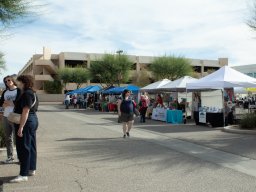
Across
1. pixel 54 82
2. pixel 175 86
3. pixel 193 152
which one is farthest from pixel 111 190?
pixel 54 82

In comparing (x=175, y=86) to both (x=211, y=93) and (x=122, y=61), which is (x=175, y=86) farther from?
(x=122, y=61)

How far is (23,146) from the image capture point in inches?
267

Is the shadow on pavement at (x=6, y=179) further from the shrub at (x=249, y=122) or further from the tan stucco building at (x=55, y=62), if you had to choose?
the tan stucco building at (x=55, y=62)

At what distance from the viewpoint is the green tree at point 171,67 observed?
2283 inches

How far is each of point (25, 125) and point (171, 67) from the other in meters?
51.8

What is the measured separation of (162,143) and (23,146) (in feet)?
19.0

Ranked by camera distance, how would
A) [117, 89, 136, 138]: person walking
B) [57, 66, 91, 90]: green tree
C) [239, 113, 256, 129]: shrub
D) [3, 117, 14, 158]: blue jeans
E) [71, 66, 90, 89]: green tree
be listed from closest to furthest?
[3, 117, 14, 158]: blue jeans, [117, 89, 136, 138]: person walking, [239, 113, 256, 129]: shrub, [57, 66, 91, 90]: green tree, [71, 66, 90, 89]: green tree

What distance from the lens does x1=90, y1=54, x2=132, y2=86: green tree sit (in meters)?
53.3

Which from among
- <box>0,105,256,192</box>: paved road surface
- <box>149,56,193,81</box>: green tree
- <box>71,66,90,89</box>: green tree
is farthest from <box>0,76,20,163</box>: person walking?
<box>71,66,90,89</box>: green tree

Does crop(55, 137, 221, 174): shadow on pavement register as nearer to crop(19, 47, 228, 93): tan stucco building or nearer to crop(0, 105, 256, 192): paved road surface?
crop(0, 105, 256, 192): paved road surface

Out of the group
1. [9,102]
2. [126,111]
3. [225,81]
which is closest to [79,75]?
[225,81]

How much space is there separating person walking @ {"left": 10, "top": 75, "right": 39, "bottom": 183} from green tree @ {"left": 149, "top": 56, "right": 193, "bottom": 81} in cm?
5147

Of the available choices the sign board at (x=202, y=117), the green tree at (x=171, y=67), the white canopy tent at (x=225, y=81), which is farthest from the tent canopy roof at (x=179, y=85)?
the green tree at (x=171, y=67)

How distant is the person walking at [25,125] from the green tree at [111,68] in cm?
4643
